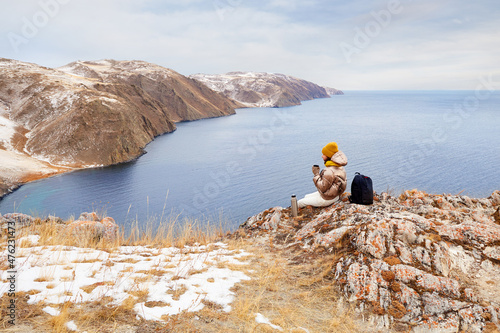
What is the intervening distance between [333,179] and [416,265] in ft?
13.2

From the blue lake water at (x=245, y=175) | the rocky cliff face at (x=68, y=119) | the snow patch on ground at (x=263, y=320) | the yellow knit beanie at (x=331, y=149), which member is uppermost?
the rocky cliff face at (x=68, y=119)

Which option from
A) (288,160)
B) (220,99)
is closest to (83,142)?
(288,160)

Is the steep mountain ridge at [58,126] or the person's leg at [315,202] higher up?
the steep mountain ridge at [58,126]

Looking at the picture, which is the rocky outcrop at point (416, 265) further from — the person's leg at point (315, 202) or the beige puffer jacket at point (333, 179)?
the person's leg at point (315, 202)

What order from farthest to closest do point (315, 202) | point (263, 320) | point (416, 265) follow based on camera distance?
point (315, 202), point (416, 265), point (263, 320)

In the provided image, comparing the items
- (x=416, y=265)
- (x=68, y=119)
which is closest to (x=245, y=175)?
(x=68, y=119)

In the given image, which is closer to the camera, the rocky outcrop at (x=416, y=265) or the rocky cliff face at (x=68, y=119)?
the rocky outcrop at (x=416, y=265)

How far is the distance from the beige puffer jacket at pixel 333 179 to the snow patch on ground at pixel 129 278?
3846 millimetres

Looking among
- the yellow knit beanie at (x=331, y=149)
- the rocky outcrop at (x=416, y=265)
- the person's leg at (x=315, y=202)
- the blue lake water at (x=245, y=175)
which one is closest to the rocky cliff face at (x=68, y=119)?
the blue lake water at (x=245, y=175)

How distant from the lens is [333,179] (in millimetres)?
9367

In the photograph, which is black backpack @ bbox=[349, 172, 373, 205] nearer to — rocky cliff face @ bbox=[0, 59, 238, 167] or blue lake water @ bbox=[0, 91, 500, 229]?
blue lake water @ bbox=[0, 91, 500, 229]

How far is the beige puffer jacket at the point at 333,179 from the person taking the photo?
30.7 feet

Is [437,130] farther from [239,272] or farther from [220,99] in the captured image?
[220,99]

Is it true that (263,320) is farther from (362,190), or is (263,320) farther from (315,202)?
(315,202)
